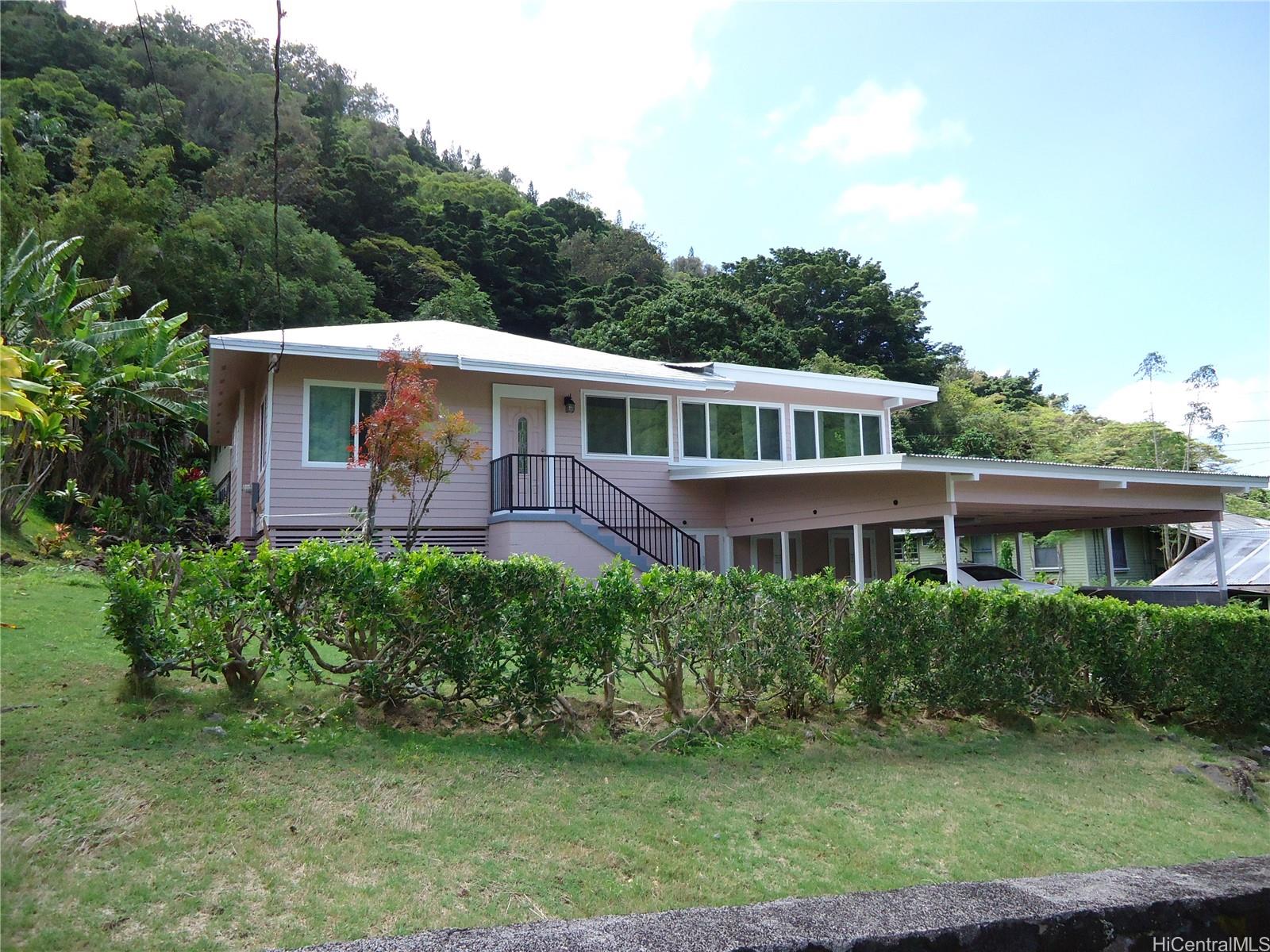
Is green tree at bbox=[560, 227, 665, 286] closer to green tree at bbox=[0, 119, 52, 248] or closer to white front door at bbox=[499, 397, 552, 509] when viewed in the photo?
green tree at bbox=[0, 119, 52, 248]

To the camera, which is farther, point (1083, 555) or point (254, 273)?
point (1083, 555)

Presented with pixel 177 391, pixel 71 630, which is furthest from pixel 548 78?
pixel 177 391

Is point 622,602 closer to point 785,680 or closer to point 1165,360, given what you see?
point 785,680

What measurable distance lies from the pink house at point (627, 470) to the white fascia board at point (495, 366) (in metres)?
0.03

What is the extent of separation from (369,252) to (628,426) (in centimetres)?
2721

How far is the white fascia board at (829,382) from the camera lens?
17.4m

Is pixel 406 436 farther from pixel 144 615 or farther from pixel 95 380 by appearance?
pixel 95 380

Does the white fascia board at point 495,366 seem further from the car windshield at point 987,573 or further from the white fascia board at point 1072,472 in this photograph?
the car windshield at point 987,573

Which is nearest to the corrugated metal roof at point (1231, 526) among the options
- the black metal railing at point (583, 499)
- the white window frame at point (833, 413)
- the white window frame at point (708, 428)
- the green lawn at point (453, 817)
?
the white window frame at point (833, 413)

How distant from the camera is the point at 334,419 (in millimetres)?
13859

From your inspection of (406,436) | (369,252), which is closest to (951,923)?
(406,436)

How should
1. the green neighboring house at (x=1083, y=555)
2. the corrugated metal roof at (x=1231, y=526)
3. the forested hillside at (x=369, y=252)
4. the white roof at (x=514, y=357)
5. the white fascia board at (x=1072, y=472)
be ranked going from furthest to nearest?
the green neighboring house at (x=1083, y=555), the forested hillside at (x=369, y=252), the corrugated metal roof at (x=1231, y=526), the white roof at (x=514, y=357), the white fascia board at (x=1072, y=472)

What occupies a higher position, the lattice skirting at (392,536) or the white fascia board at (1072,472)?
the white fascia board at (1072,472)

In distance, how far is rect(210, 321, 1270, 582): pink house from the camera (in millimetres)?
13422
